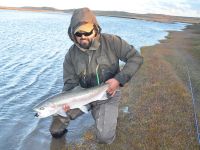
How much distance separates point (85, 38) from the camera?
7.59 meters

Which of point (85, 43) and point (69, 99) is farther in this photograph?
point (85, 43)

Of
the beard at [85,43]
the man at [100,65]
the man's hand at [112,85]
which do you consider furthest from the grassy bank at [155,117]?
the beard at [85,43]

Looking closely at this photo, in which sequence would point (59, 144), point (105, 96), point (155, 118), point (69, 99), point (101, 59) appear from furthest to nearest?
1. point (155, 118)
2. point (59, 144)
3. point (101, 59)
4. point (105, 96)
5. point (69, 99)

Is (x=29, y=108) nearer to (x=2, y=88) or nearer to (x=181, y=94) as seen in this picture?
(x=2, y=88)

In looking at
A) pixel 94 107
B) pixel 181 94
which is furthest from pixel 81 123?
pixel 181 94

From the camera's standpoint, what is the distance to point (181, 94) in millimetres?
12453

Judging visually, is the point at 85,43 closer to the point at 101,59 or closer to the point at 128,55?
the point at 101,59

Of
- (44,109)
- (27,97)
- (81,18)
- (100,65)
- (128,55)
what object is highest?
(81,18)

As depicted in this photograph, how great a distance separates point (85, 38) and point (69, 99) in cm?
135

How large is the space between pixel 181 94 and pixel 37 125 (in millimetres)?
5159

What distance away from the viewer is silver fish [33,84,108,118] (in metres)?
7.02

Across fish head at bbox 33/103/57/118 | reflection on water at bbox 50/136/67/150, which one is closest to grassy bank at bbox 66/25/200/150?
reflection on water at bbox 50/136/67/150

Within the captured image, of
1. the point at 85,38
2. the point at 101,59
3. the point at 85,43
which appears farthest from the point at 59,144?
the point at 85,38

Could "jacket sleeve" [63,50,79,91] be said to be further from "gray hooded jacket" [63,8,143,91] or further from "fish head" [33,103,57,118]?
"fish head" [33,103,57,118]
